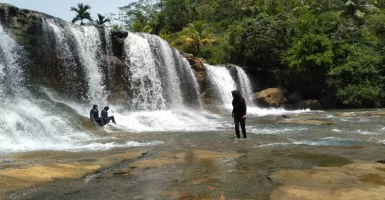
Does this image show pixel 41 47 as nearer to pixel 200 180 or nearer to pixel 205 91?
pixel 205 91

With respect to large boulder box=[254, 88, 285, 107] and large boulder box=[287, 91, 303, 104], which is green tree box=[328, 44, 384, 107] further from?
large boulder box=[254, 88, 285, 107]

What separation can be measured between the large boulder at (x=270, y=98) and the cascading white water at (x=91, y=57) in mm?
12803

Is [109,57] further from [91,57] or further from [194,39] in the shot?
[194,39]

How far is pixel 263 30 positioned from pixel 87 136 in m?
22.8

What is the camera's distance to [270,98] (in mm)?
28750

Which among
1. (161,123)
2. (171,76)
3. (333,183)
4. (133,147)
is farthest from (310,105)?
(333,183)

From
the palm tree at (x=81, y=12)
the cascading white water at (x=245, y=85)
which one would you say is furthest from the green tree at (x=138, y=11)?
the cascading white water at (x=245, y=85)

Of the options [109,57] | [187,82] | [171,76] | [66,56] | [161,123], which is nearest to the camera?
[161,123]

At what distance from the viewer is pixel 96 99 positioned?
→ 65.9 feet

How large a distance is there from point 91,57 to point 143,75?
3453 mm

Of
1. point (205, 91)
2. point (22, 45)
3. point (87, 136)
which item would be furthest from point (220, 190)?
point (205, 91)

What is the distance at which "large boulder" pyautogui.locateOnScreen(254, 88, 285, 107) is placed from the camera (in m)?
28.6

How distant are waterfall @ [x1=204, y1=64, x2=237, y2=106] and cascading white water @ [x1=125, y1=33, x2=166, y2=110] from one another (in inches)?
224

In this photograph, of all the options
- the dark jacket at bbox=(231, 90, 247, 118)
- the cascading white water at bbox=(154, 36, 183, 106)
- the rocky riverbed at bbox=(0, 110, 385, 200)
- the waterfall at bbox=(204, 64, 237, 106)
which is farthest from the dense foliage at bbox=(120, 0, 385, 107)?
the rocky riverbed at bbox=(0, 110, 385, 200)
